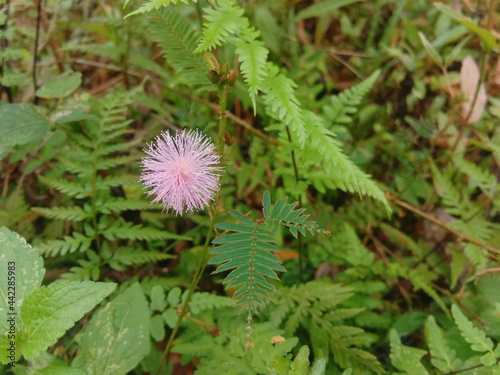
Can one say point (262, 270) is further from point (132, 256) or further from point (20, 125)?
point (20, 125)

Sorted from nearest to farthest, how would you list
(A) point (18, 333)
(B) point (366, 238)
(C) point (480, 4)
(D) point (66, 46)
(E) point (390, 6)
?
(A) point (18, 333) < (B) point (366, 238) < (D) point (66, 46) < (C) point (480, 4) < (E) point (390, 6)

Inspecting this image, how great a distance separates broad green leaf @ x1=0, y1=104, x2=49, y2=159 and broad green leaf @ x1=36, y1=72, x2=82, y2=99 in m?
0.12

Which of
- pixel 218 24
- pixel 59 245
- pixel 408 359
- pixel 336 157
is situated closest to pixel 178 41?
pixel 218 24

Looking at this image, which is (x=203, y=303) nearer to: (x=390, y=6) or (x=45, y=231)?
(x=45, y=231)

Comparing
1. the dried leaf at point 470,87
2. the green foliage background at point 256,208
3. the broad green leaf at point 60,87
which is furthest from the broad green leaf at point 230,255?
the dried leaf at point 470,87

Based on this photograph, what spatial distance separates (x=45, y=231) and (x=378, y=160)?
2159 mm

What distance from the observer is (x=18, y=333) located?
4.00 feet

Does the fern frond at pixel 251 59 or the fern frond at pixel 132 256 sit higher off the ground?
the fern frond at pixel 251 59

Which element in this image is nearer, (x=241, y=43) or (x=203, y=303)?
(x=241, y=43)

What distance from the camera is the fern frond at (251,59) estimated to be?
1.17 meters

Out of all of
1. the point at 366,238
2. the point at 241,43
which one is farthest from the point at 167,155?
the point at 366,238

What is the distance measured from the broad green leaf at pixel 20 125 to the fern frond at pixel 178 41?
932mm

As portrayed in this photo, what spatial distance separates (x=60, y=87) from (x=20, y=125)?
326 millimetres

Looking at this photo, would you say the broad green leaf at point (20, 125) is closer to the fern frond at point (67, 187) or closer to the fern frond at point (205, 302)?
the fern frond at point (67, 187)
